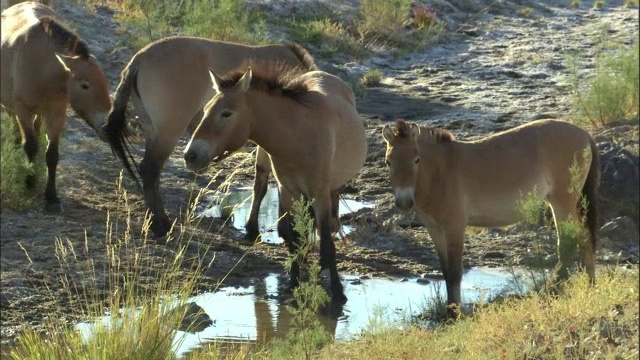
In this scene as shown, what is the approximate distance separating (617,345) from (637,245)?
5.00 metres

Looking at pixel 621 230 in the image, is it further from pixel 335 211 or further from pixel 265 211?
pixel 265 211

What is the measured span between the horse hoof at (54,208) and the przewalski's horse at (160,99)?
2.65 feet

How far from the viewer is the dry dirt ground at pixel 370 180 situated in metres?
9.95

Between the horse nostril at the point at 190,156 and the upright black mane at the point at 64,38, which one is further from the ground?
the upright black mane at the point at 64,38

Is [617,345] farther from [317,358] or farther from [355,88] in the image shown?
[355,88]

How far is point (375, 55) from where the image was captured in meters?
21.3

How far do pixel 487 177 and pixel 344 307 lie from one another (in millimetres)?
1582

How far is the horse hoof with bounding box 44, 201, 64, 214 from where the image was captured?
37.4ft

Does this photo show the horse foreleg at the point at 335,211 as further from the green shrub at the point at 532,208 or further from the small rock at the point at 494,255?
the green shrub at the point at 532,208

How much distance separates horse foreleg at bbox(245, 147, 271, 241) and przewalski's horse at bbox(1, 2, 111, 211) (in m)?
1.59

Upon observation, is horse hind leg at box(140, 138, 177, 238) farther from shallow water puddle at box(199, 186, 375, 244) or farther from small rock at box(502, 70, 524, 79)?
small rock at box(502, 70, 524, 79)

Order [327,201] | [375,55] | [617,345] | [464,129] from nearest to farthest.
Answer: [617,345], [327,201], [464,129], [375,55]

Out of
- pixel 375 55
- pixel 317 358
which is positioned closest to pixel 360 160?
pixel 317 358

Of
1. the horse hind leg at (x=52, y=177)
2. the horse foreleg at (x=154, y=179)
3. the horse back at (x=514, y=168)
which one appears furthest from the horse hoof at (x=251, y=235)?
the horse back at (x=514, y=168)
